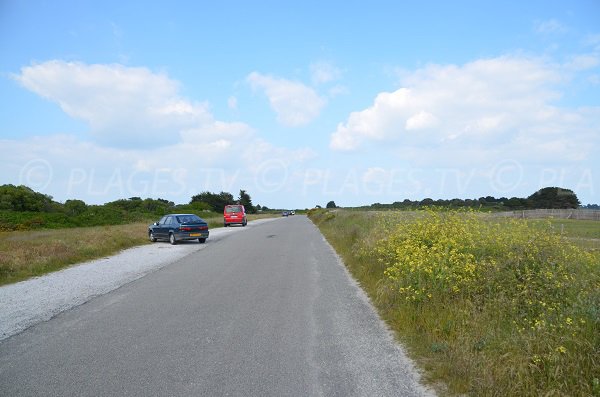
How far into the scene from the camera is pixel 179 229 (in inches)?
890

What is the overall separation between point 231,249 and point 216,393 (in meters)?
14.8

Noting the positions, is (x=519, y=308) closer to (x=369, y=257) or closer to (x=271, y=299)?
(x=271, y=299)

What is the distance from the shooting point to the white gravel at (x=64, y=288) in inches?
293

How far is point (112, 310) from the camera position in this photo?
785cm

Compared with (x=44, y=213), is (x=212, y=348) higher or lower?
lower

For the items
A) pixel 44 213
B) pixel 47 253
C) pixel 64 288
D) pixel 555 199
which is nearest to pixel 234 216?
pixel 44 213

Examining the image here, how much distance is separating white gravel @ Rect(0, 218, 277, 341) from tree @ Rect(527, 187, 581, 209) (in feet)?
162

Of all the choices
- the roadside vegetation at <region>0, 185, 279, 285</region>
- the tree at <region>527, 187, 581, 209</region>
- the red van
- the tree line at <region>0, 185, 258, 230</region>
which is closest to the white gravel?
the roadside vegetation at <region>0, 185, 279, 285</region>

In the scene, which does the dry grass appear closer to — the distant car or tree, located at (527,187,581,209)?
the distant car

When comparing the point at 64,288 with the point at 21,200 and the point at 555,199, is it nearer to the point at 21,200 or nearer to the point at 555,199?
the point at 21,200

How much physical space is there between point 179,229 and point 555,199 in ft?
157

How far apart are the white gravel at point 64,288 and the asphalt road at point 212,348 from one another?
414mm

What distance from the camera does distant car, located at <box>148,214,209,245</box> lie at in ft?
74.2

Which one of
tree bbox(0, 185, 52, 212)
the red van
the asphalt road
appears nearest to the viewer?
the asphalt road
